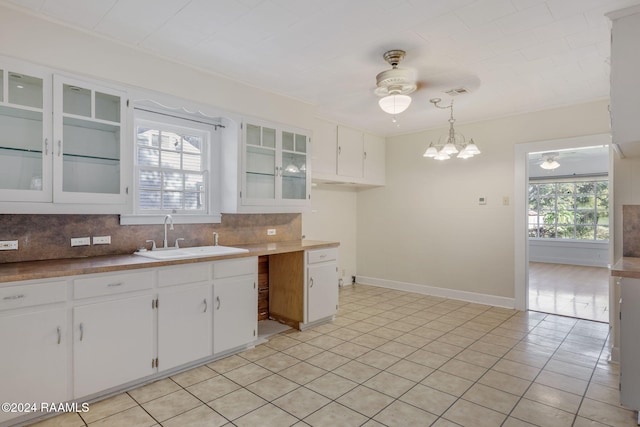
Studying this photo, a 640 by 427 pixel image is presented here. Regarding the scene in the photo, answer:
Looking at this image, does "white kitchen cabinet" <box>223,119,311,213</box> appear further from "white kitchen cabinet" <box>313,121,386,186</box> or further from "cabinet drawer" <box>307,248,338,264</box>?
"white kitchen cabinet" <box>313,121,386,186</box>

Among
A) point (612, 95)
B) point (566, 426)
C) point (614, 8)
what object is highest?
point (614, 8)

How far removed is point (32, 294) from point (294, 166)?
2.60 m

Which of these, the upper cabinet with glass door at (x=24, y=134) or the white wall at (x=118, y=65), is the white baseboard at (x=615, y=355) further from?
the upper cabinet with glass door at (x=24, y=134)

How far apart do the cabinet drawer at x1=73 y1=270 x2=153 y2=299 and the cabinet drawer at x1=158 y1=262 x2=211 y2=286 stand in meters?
0.09

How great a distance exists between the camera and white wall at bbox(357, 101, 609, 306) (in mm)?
4535

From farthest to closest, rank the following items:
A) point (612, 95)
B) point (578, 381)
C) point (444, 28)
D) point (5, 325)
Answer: point (578, 381)
point (444, 28)
point (612, 95)
point (5, 325)

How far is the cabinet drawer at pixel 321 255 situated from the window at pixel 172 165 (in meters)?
1.07

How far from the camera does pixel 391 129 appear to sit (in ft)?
18.0

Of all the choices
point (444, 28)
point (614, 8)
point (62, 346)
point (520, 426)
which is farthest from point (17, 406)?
point (614, 8)

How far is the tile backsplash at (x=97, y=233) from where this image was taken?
8.13ft

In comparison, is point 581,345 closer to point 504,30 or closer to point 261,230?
point 504,30

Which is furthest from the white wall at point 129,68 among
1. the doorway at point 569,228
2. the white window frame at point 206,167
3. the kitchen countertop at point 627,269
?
the doorway at point 569,228

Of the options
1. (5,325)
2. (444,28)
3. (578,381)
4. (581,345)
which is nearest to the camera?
(5,325)

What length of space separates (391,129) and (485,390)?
389 centimetres
